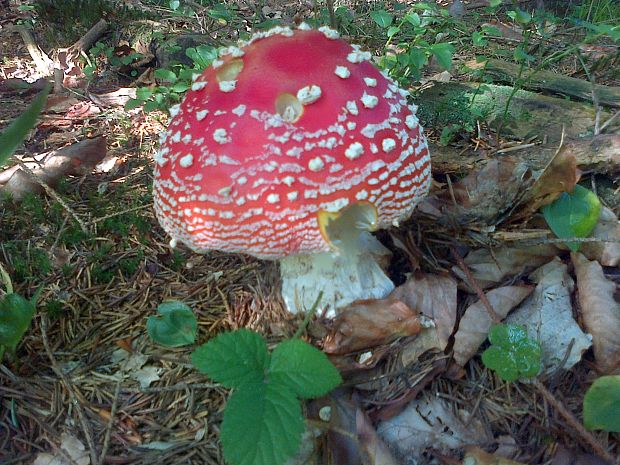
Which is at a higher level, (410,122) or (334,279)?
(410,122)

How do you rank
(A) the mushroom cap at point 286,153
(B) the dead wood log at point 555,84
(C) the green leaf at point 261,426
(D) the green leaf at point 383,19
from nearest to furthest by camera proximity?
1. (C) the green leaf at point 261,426
2. (A) the mushroom cap at point 286,153
3. (D) the green leaf at point 383,19
4. (B) the dead wood log at point 555,84

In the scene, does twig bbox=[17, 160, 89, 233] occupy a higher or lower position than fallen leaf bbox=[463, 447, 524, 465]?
higher

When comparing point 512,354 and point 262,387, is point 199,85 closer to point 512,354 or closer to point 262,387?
point 262,387

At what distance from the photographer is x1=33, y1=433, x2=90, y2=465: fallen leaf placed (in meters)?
1.89

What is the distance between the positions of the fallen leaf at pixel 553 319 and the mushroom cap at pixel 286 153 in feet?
2.59

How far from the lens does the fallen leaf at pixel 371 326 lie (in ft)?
7.11

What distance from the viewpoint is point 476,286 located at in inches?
89.1

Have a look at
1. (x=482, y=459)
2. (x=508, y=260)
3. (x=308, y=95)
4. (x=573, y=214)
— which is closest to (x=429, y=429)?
(x=482, y=459)

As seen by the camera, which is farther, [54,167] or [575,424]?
[54,167]

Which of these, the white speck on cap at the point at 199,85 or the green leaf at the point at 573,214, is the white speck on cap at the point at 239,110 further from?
the green leaf at the point at 573,214

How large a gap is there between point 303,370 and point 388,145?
923 millimetres

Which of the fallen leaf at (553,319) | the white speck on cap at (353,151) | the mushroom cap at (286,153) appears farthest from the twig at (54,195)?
the fallen leaf at (553,319)

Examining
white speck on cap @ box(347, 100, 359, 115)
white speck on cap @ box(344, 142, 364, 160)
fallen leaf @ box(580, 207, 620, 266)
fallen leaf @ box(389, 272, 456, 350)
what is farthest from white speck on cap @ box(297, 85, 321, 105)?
fallen leaf @ box(580, 207, 620, 266)

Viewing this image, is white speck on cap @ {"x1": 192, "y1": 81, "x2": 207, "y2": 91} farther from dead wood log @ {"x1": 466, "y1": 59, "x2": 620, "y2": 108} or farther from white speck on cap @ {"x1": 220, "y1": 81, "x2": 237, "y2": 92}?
dead wood log @ {"x1": 466, "y1": 59, "x2": 620, "y2": 108}
